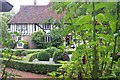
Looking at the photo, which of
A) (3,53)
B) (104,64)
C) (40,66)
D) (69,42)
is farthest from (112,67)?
(40,66)

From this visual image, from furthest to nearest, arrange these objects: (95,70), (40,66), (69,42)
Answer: (40,66)
(69,42)
(95,70)

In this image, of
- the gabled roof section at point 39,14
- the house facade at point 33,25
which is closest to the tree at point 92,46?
the house facade at point 33,25

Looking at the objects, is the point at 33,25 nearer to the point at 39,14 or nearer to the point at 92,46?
the point at 39,14

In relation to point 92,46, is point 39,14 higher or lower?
higher

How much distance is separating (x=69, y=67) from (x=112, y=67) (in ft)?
0.37

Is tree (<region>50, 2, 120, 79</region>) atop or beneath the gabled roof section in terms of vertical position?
beneath

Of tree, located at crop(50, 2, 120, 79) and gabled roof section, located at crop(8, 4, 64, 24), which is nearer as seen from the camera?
tree, located at crop(50, 2, 120, 79)

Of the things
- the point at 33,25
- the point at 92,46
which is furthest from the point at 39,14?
the point at 92,46

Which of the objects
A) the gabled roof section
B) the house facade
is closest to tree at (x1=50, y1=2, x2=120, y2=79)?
the house facade

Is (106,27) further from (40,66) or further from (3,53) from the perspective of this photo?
(40,66)

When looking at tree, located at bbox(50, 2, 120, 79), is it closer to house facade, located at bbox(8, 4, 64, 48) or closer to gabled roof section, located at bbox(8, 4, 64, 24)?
house facade, located at bbox(8, 4, 64, 48)

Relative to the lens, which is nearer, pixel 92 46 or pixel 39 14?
pixel 92 46

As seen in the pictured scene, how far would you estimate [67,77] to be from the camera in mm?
558

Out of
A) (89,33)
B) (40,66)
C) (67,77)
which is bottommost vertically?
(40,66)
